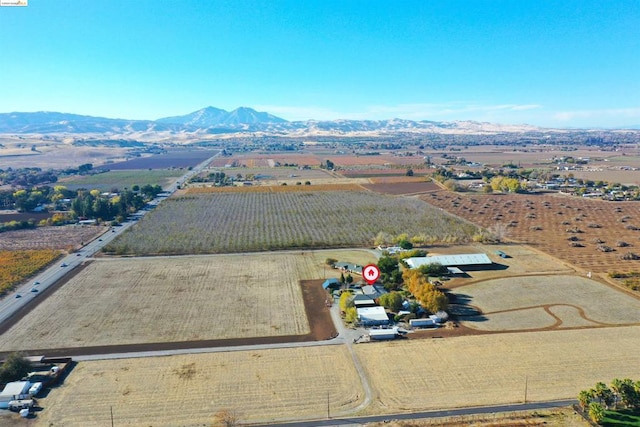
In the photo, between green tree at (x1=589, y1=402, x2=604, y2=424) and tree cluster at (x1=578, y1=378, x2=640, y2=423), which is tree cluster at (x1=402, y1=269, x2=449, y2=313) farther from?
green tree at (x1=589, y1=402, x2=604, y2=424)

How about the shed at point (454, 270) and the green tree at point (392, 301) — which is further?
the shed at point (454, 270)

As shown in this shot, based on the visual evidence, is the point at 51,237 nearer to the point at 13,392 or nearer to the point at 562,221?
the point at 13,392

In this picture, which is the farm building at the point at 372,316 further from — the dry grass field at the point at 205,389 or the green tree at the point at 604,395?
the green tree at the point at 604,395

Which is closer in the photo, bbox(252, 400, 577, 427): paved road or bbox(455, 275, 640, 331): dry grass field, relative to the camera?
bbox(252, 400, 577, 427): paved road

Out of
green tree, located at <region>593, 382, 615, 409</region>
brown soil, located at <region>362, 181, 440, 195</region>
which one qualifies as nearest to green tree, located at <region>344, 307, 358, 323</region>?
green tree, located at <region>593, 382, 615, 409</region>

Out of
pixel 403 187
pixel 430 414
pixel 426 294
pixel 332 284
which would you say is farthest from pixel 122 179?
pixel 430 414

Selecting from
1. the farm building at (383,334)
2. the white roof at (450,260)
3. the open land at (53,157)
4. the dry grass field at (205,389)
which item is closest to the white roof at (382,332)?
the farm building at (383,334)
